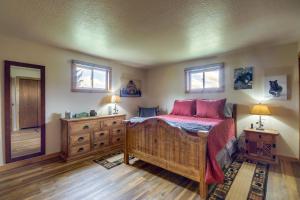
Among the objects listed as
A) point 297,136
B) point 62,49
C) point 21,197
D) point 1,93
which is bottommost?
point 21,197

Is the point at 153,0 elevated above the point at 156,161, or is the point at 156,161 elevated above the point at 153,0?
the point at 153,0

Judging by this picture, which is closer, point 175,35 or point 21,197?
point 21,197

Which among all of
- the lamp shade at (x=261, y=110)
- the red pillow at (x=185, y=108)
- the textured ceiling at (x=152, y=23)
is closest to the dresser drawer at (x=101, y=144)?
the red pillow at (x=185, y=108)

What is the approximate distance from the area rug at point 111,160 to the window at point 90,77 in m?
1.64

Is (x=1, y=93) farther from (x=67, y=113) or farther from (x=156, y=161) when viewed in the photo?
(x=156, y=161)

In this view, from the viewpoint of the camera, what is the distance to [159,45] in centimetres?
298

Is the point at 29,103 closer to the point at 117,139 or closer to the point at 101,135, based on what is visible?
the point at 101,135

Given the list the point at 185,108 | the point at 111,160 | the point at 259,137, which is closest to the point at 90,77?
the point at 111,160

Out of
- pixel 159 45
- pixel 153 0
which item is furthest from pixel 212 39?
pixel 153 0

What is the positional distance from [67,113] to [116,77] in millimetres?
1694

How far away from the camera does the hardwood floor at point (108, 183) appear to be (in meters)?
1.89

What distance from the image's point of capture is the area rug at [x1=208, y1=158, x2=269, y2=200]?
1861mm

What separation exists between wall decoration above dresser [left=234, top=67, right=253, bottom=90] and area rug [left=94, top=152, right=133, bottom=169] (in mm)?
2939

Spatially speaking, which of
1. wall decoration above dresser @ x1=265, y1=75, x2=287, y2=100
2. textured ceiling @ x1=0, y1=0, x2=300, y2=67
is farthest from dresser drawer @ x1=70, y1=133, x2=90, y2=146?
wall decoration above dresser @ x1=265, y1=75, x2=287, y2=100
